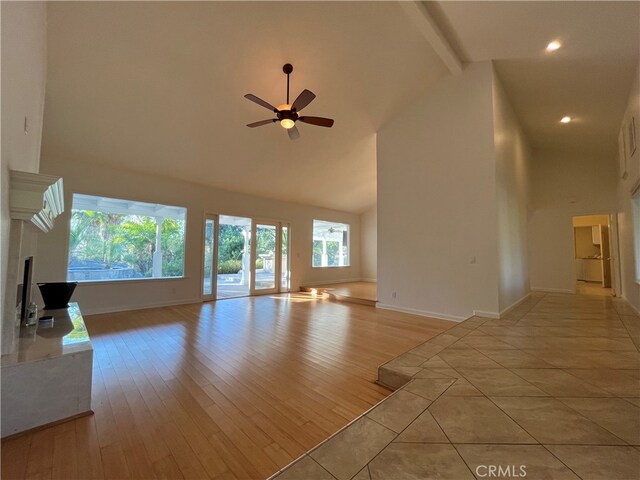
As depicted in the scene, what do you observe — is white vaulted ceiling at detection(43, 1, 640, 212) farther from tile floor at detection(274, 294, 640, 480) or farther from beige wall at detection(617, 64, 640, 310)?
tile floor at detection(274, 294, 640, 480)

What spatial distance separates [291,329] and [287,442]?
8.06 feet

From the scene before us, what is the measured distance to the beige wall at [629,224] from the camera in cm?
381

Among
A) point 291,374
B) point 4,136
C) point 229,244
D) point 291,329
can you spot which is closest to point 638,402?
point 291,374

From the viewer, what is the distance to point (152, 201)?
559cm

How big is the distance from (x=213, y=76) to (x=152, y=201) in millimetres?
3048

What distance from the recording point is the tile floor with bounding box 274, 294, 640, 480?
51.1 inches

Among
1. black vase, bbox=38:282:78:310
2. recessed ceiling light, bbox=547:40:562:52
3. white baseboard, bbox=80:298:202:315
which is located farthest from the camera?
white baseboard, bbox=80:298:202:315

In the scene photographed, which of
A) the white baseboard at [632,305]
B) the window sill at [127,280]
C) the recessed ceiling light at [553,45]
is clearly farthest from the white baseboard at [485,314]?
the window sill at [127,280]

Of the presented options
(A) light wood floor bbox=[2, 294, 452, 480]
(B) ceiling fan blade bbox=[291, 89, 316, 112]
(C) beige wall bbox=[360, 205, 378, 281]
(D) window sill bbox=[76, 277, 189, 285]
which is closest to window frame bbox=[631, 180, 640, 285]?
(A) light wood floor bbox=[2, 294, 452, 480]

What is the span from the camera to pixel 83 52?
10.4ft

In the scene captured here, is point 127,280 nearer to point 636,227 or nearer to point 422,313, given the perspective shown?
point 422,313

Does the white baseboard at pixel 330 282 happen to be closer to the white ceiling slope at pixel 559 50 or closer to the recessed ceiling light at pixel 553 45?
the white ceiling slope at pixel 559 50

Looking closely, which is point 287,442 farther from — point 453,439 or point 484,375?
point 484,375

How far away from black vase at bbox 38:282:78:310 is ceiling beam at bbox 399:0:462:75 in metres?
5.39
